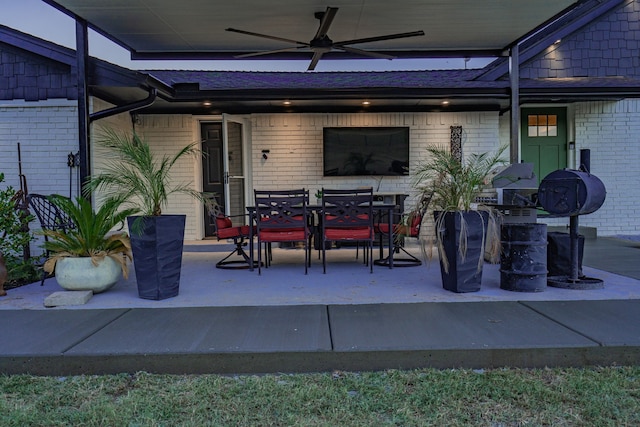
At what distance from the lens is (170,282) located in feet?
12.4

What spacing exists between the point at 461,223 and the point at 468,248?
0.25 m

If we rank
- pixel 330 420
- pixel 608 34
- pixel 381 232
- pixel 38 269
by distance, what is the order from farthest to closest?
pixel 608 34, pixel 381 232, pixel 38 269, pixel 330 420

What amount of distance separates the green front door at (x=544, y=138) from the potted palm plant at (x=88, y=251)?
21.6ft

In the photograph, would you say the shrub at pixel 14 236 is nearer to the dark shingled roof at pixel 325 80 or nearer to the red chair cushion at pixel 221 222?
the red chair cushion at pixel 221 222

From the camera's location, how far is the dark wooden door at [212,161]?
7.90 m

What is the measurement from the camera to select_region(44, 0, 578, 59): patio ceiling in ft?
15.6

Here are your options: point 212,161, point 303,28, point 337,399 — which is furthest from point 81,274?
point 212,161

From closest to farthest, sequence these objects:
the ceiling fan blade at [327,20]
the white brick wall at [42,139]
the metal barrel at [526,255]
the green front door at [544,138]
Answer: the metal barrel at [526,255] → the ceiling fan blade at [327,20] → the white brick wall at [42,139] → the green front door at [544,138]

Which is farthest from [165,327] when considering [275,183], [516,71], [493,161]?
[516,71]

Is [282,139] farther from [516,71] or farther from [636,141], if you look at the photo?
[636,141]

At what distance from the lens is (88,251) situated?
13.0 ft

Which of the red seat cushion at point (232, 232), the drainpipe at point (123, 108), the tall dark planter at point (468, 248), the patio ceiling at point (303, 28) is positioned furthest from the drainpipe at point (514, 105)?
the drainpipe at point (123, 108)

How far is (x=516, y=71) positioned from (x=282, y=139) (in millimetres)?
3610

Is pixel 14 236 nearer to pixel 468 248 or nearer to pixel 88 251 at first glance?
pixel 88 251
